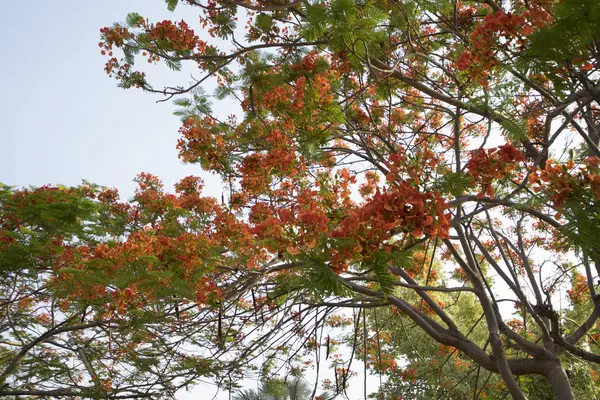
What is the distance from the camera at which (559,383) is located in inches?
151

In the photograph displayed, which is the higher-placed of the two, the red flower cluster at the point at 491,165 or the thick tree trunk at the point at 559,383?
the red flower cluster at the point at 491,165

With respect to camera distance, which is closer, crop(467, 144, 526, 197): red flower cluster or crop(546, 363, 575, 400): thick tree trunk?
crop(467, 144, 526, 197): red flower cluster

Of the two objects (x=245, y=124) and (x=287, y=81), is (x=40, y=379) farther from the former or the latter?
(x=287, y=81)

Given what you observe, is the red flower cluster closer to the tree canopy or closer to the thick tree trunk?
the tree canopy

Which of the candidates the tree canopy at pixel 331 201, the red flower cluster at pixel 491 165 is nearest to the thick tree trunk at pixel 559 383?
the tree canopy at pixel 331 201

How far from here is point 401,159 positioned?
2.32m

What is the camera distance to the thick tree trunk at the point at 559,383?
12.3 feet

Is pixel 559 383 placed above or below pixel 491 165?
below

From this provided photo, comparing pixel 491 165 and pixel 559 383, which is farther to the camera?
pixel 559 383

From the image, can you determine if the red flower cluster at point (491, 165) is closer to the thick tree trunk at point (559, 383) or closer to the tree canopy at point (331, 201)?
the tree canopy at point (331, 201)

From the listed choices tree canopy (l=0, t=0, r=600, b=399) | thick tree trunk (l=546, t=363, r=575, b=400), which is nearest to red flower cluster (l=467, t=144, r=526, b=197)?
tree canopy (l=0, t=0, r=600, b=399)

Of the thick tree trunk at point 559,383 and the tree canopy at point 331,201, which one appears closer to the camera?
the tree canopy at point 331,201

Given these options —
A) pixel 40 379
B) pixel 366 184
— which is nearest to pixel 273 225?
pixel 366 184

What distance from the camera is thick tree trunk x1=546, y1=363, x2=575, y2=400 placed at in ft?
12.3
